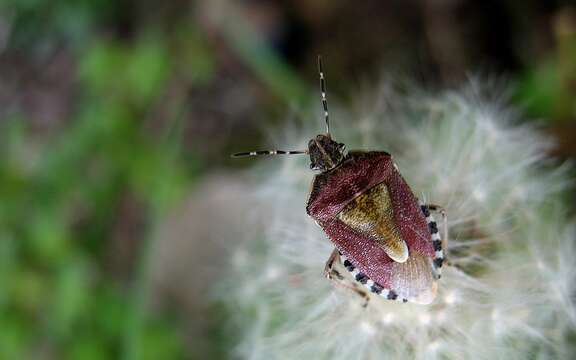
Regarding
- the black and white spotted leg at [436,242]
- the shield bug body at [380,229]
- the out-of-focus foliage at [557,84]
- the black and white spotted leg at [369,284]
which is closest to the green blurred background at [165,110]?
the out-of-focus foliage at [557,84]

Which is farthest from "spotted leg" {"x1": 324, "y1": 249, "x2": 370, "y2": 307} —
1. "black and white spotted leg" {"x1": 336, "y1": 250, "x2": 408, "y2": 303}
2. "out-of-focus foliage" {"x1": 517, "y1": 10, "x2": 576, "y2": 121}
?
"out-of-focus foliage" {"x1": 517, "y1": 10, "x2": 576, "y2": 121}

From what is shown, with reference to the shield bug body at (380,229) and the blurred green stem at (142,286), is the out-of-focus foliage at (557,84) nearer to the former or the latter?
the shield bug body at (380,229)

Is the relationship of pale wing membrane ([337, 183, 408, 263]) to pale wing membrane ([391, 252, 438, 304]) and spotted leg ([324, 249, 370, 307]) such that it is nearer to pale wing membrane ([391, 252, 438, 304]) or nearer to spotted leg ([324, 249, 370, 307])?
pale wing membrane ([391, 252, 438, 304])

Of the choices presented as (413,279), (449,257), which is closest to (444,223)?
(449,257)

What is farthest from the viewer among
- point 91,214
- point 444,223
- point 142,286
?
point 91,214

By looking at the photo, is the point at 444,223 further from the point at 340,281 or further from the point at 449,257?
the point at 340,281

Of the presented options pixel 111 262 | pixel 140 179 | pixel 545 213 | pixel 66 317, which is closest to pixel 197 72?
pixel 140 179

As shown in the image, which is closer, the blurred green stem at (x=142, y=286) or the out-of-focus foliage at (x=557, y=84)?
the out-of-focus foliage at (x=557, y=84)
